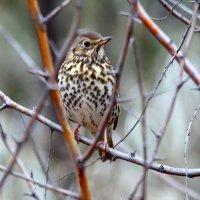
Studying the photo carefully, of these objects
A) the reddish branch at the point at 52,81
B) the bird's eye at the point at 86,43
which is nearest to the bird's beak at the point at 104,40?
the bird's eye at the point at 86,43

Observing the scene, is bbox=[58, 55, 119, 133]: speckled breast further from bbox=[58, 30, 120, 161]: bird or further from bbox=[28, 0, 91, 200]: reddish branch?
bbox=[28, 0, 91, 200]: reddish branch

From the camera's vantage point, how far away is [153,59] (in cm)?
790

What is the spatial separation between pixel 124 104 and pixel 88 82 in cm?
239

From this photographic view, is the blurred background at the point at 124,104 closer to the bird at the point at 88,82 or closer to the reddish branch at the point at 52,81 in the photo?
the bird at the point at 88,82

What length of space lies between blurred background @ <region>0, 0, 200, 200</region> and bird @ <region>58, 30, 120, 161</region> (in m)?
1.51

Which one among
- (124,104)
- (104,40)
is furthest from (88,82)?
(124,104)

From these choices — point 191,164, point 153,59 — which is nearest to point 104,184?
point 191,164

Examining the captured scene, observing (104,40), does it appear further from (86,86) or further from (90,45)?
(86,86)

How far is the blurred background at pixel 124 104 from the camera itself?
717cm

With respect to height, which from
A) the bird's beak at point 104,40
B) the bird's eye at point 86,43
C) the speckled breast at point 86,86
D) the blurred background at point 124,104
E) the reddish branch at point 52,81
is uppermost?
the blurred background at point 124,104

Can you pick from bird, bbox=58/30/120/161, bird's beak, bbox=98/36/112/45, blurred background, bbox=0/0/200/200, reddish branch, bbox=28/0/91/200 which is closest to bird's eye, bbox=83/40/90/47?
bird, bbox=58/30/120/161

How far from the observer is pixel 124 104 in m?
7.17

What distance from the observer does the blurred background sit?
717cm

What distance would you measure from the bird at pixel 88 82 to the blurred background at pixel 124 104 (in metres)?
1.51
